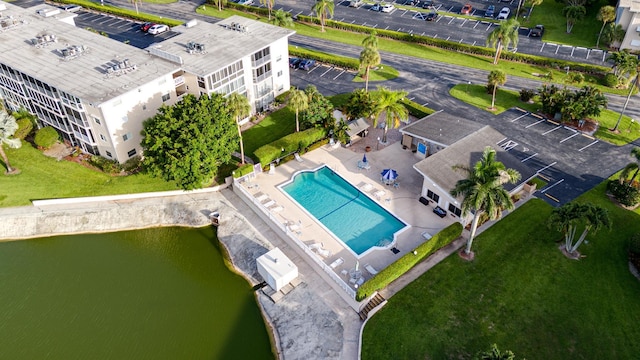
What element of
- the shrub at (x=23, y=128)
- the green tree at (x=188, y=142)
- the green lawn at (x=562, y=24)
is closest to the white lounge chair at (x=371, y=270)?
the green tree at (x=188, y=142)

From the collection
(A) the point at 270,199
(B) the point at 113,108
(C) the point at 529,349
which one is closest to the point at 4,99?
(B) the point at 113,108

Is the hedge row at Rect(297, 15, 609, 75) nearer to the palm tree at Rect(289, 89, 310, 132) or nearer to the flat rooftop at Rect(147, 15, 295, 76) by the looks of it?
the flat rooftop at Rect(147, 15, 295, 76)

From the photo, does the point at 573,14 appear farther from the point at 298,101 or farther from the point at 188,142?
the point at 188,142

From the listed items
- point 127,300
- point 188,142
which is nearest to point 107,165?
point 188,142

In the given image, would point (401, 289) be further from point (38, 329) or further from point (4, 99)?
point (4, 99)

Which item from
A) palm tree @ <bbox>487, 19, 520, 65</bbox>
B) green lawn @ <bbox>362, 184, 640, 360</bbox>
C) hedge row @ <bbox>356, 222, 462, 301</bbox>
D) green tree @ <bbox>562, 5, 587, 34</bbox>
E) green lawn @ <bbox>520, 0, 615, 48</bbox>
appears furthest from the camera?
green tree @ <bbox>562, 5, 587, 34</bbox>

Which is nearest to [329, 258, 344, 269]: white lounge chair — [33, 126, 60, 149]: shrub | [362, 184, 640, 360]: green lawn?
[362, 184, 640, 360]: green lawn

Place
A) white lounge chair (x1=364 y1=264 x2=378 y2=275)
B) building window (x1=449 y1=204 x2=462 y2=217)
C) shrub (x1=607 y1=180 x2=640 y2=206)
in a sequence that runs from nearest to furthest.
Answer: white lounge chair (x1=364 y1=264 x2=378 y2=275), building window (x1=449 y1=204 x2=462 y2=217), shrub (x1=607 y1=180 x2=640 y2=206)
